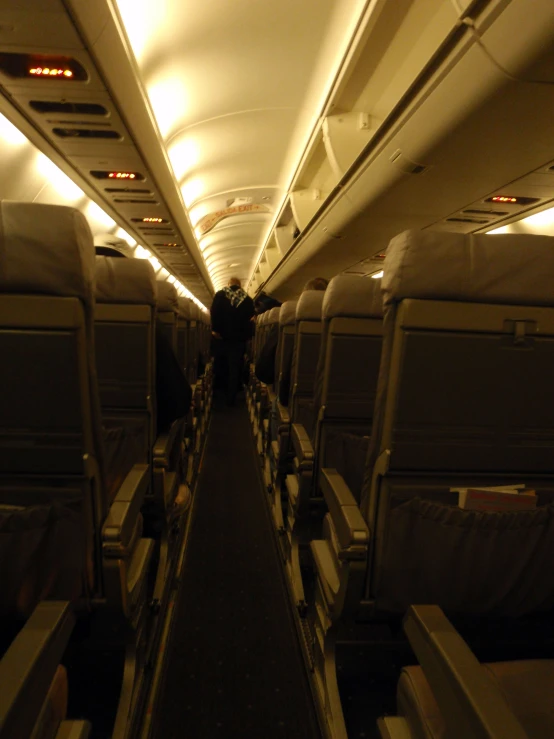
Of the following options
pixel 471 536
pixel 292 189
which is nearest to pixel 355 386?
pixel 471 536

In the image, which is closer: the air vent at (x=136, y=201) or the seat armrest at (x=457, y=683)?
the seat armrest at (x=457, y=683)

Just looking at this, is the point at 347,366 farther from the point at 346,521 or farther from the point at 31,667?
the point at 31,667

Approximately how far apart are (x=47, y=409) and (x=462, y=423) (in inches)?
52.6

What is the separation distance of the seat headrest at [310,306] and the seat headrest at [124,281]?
1.25 meters

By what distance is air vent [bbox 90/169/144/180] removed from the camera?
4820 mm

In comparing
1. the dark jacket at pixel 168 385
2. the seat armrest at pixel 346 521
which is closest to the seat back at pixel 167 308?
the dark jacket at pixel 168 385

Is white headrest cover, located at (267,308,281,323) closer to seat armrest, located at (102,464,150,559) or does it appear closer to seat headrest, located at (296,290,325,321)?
seat headrest, located at (296,290,325,321)

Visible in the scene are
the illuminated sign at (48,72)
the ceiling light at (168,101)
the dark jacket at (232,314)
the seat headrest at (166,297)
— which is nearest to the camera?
the illuminated sign at (48,72)

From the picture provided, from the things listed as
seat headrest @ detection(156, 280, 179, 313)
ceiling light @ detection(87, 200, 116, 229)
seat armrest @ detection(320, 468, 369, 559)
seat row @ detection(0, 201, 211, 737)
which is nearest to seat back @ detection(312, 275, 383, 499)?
seat armrest @ detection(320, 468, 369, 559)

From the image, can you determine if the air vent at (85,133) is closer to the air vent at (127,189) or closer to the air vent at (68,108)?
the air vent at (68,108)

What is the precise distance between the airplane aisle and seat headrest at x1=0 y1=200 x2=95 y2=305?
1.85 metres

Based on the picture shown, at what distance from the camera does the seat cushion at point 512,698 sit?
1148mm

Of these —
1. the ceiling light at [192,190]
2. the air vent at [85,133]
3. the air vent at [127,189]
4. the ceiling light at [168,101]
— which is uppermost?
the ceiling light at [168,101]

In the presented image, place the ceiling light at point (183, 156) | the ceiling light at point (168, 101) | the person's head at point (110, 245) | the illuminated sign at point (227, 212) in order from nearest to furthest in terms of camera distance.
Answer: the ceiling light at point (168, 101) → the ceiling light at point (183, 156) → the person's head at point (110, 245) → the illuminated sign at point (227, 212)
